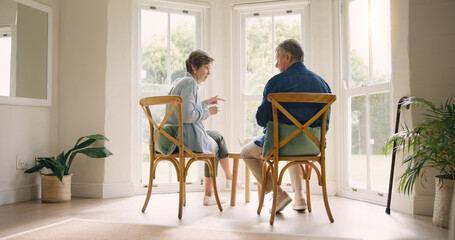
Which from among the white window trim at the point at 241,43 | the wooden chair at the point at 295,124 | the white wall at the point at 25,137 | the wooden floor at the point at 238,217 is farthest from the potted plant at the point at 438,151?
the white wall at the point at 25,137

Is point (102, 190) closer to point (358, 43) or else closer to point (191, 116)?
point (191, 116)

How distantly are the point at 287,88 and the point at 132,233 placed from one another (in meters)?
1.32

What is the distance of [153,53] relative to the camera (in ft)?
13.6

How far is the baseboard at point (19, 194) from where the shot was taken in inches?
135

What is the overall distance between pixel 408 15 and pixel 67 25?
305 cm

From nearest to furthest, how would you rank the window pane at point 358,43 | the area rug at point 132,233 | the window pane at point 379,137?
the area rug at point 132,233 < the window pane at point 379,137 < the window pane at point 358,43

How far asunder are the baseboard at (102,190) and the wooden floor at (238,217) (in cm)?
18

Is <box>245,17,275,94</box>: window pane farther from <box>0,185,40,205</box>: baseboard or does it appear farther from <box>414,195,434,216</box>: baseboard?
<box>0,185,40,205</box>: baseboard

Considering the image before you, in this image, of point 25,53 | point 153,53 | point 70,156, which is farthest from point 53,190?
point 153,53

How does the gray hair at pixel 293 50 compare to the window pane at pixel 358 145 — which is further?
the window pane at pixel 358 145

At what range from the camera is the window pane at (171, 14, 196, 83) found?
4.20 m

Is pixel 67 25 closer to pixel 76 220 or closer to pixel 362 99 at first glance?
pixel 76 220

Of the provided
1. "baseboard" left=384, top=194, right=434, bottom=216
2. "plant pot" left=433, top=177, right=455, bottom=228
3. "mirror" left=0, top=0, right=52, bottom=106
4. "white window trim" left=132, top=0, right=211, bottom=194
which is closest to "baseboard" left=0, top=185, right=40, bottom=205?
"mirror" left=0, top=0, right=52, bottom=106

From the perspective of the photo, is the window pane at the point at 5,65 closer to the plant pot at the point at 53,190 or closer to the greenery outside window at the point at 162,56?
the plant pot at the point at 53,190
